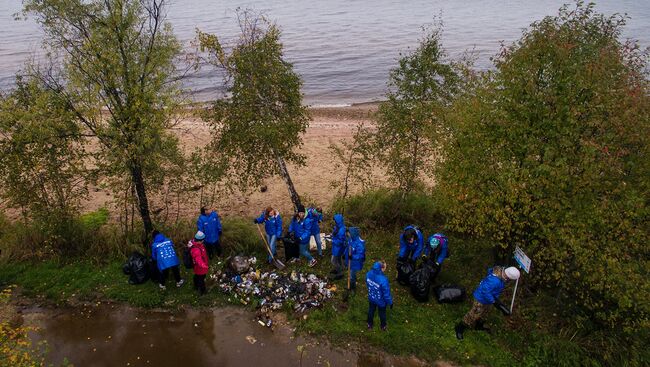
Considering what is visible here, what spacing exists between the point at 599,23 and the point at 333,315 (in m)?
9.10

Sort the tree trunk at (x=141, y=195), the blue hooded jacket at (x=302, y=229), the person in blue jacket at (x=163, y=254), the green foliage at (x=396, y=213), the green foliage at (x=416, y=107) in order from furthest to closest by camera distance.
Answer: the green foliage at (x=396, y=213), the green foliage at (x=416, y=107), the blue hooded jacket at (x=302, y=229), the tree trunk at (x=141, y=195), the person in blue jacket at (x=163, y=254)

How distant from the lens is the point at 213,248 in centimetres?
1166

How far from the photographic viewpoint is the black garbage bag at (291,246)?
11.4 metres

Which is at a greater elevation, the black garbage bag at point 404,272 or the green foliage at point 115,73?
the green foliage at point 115,73

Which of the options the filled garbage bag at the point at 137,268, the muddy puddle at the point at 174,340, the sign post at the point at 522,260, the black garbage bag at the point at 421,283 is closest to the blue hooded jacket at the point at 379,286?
the muddy puddle at the point at 174,340

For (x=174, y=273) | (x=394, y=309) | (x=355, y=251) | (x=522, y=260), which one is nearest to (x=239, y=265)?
(x=174, y=273)

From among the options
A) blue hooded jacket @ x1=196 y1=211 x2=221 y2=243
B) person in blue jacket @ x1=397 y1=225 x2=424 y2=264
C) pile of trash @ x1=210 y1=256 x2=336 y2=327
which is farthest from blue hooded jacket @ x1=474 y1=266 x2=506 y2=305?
blue hooded jacket @ x1=196 y1=211 x2=221 y2=243

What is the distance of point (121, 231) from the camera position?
12352mm

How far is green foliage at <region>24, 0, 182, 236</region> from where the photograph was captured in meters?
9.75

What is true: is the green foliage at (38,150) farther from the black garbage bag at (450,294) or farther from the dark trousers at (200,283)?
the black garbage bag at (450,294)

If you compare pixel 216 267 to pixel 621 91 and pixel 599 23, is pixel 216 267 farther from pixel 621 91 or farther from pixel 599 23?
pixel 599 23

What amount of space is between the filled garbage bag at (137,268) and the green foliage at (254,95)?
10.4 ft

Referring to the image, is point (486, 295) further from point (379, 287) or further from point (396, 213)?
point (396, 213)

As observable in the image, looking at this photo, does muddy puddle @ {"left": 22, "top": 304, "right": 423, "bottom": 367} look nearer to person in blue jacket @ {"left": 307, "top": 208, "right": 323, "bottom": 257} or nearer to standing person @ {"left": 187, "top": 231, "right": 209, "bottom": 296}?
standing person @ {"left": 187, "top": 231, "right": 209, "bottom": 296}
